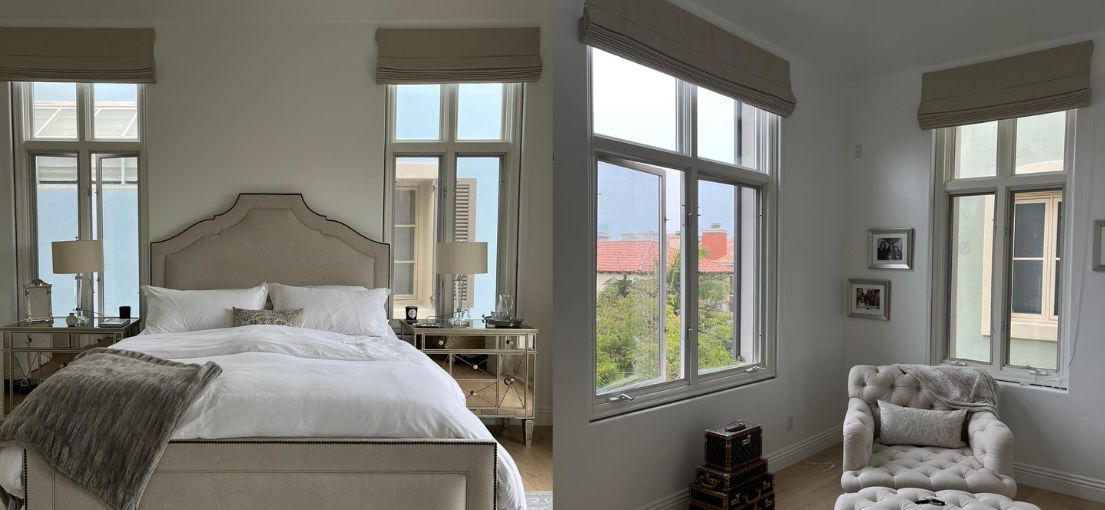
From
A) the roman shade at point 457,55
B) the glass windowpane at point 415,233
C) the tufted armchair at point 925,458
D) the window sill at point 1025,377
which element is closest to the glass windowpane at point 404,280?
the glass windowpane at point 415,233

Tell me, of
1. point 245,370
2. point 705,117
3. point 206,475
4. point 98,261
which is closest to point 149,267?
point 98,261

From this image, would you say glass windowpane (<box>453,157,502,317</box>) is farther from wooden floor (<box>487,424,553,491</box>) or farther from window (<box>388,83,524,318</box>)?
wooden floor (<box>487,424,553,491</box>)

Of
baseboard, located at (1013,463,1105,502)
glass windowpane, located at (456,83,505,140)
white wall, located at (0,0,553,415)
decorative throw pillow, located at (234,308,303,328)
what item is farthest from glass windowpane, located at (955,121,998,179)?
decorative throw pillow, located at (234,308,303,328)

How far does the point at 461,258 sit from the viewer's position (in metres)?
3.95

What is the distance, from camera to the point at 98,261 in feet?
10.0

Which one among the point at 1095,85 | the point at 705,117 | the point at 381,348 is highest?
the point at 1095,85

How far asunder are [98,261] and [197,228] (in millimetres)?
619

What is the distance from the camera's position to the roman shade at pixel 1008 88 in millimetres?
3717

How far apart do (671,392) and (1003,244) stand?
2.42 m

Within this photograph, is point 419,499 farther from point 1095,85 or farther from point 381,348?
point 1095,85

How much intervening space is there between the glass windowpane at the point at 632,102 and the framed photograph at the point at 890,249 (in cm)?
201

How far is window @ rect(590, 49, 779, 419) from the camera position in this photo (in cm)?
300

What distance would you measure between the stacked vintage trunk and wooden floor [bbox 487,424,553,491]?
74cm

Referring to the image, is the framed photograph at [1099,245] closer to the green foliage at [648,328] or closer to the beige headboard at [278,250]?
the green foliage at [648,328]
